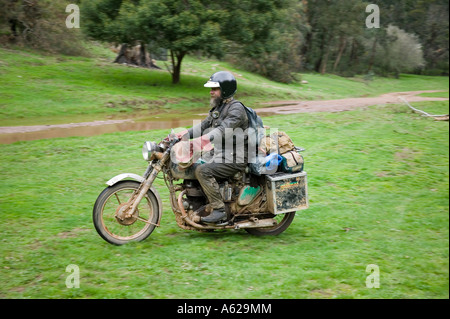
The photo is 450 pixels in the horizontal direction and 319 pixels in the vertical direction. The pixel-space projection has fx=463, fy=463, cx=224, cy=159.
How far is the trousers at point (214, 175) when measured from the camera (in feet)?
19.2

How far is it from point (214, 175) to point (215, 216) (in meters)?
0.53

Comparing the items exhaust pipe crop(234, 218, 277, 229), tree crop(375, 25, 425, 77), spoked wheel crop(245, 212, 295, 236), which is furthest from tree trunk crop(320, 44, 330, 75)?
exhaust pipe crop(234, 218, 277, 229)

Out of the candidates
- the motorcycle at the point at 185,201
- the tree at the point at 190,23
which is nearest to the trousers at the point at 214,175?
the motorcycle at the point at 185,201

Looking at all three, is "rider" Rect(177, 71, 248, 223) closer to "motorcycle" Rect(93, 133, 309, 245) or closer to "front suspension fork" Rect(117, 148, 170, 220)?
Answer: "motorcycle" Rect(93, 133, 309, 245)

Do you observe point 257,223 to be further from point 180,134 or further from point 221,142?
point 180,134

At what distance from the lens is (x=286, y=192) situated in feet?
20.1

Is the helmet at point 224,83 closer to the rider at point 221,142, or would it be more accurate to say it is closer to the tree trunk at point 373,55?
the rider at point 221,142

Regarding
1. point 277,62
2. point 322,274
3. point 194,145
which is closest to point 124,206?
point 194,145

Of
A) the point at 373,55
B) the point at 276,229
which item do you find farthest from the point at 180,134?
the point at 373,55

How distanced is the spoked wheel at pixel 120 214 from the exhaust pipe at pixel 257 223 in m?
1.09

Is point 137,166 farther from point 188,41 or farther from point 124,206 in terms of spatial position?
point 188,41

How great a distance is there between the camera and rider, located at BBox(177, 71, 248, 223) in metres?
5.83
